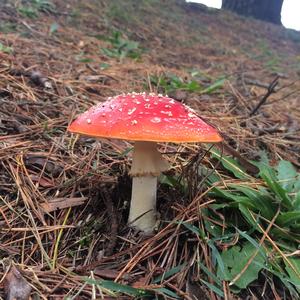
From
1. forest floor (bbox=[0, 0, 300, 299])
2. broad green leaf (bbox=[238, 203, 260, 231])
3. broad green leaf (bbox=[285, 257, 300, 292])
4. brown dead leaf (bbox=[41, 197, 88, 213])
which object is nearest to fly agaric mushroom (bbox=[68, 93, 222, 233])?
forest floor (bbox=[0, 0, 300, 299])

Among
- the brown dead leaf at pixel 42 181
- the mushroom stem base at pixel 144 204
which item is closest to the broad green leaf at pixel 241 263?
the mushroom stem base at pixel 144 204

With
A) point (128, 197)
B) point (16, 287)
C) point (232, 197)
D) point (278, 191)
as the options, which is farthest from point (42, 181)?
point (278, 191)

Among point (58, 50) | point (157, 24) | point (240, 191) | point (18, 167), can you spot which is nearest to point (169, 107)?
Result: point (240, 191)

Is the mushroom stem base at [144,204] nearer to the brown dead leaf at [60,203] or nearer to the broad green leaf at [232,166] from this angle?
the brown dead leaf at [60,203]

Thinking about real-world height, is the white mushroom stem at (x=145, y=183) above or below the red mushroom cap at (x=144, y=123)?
below

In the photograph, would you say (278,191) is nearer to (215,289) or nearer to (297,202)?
(297,202)

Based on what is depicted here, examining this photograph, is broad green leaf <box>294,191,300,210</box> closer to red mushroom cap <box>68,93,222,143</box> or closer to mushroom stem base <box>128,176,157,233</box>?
red mushroom cap <box>68,93,222,143</box>
